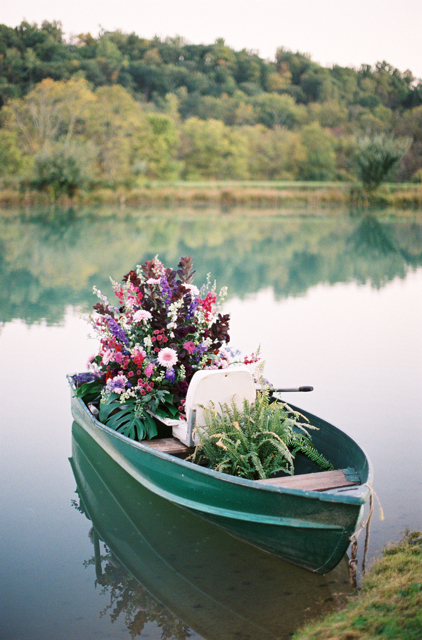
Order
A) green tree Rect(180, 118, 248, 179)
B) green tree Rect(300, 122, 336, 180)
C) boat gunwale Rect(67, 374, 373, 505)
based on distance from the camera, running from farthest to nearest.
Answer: green tree Rect(300, 122, 336, 180)
green tree Rect(180, 118, 248, 179)
boat gunwale Rect(67, 374, 373, 505)

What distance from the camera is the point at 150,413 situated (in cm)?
497

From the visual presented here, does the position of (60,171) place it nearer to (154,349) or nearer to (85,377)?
(85,377)

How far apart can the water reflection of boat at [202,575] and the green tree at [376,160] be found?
4877cm

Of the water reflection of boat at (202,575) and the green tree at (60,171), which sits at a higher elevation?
the green tree at (60,171)

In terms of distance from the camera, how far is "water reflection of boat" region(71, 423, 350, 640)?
3.54m

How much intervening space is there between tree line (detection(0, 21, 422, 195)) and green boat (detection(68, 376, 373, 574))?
41823 millimetres

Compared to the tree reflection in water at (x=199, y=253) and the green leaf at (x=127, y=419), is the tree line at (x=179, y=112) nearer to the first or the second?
the tree reflection in water at (x=199, y=253)

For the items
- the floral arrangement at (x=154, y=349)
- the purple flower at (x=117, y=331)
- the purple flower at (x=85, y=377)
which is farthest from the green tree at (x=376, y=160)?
the purple flower at (x=117, y=331)

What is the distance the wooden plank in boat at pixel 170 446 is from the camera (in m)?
4.59

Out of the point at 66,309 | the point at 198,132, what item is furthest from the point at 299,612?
the point at 198,132

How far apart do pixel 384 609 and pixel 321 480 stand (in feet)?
2.94

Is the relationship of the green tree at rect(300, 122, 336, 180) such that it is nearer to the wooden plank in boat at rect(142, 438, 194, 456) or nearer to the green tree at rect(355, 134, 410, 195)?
the green tree at rect(355, 134, 410, 195)

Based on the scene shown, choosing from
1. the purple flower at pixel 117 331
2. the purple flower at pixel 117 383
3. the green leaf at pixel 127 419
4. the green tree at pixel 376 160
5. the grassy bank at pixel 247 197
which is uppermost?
the green tree at pixel 376 160

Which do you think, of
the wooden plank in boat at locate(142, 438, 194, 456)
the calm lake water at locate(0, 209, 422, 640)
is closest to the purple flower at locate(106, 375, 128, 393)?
the wooden plank in boat at locate(142, 438, 194, 456)
